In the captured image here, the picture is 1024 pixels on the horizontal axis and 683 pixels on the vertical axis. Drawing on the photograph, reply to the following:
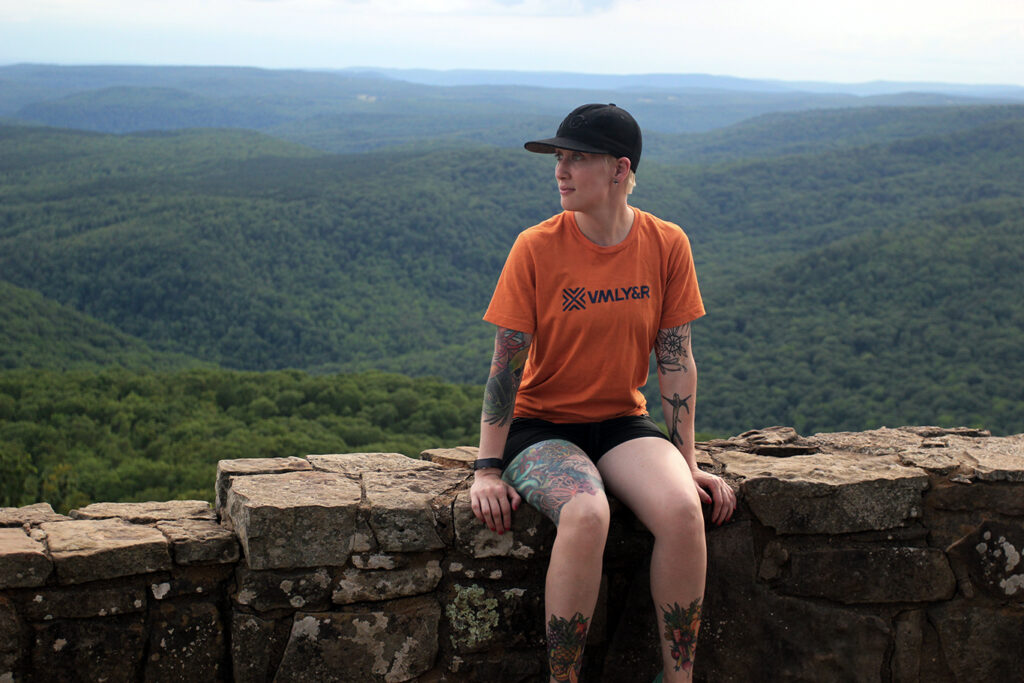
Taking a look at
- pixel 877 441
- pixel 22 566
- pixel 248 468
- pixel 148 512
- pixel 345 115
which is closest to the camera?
pixel 22 566

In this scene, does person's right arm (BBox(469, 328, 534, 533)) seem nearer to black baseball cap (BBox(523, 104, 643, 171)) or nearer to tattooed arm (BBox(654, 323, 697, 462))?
tattooed arm (BBox(654, 323, 697, 462))

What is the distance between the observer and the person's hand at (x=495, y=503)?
110 inches

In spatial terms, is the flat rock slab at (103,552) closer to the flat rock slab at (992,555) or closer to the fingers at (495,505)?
the fingers at (495,505)

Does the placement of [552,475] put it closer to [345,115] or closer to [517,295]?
[517,295]

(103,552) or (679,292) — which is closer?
(103,552)

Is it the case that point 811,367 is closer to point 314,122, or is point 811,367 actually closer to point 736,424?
point 736,424

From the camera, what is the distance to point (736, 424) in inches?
1454

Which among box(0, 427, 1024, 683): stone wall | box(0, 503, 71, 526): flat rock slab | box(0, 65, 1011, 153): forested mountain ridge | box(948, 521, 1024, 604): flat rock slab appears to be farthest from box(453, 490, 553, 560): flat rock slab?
box(0, 65, 1011, 153): forested mountain ridge

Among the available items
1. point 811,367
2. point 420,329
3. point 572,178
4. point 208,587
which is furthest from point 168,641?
point 420,329

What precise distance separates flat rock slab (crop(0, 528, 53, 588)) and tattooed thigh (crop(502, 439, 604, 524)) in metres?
1.35

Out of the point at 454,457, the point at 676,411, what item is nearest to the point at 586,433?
the point at 676,411

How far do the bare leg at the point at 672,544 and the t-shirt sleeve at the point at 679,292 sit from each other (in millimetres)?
486

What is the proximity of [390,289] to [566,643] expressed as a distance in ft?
214

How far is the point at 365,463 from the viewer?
3.36 m
